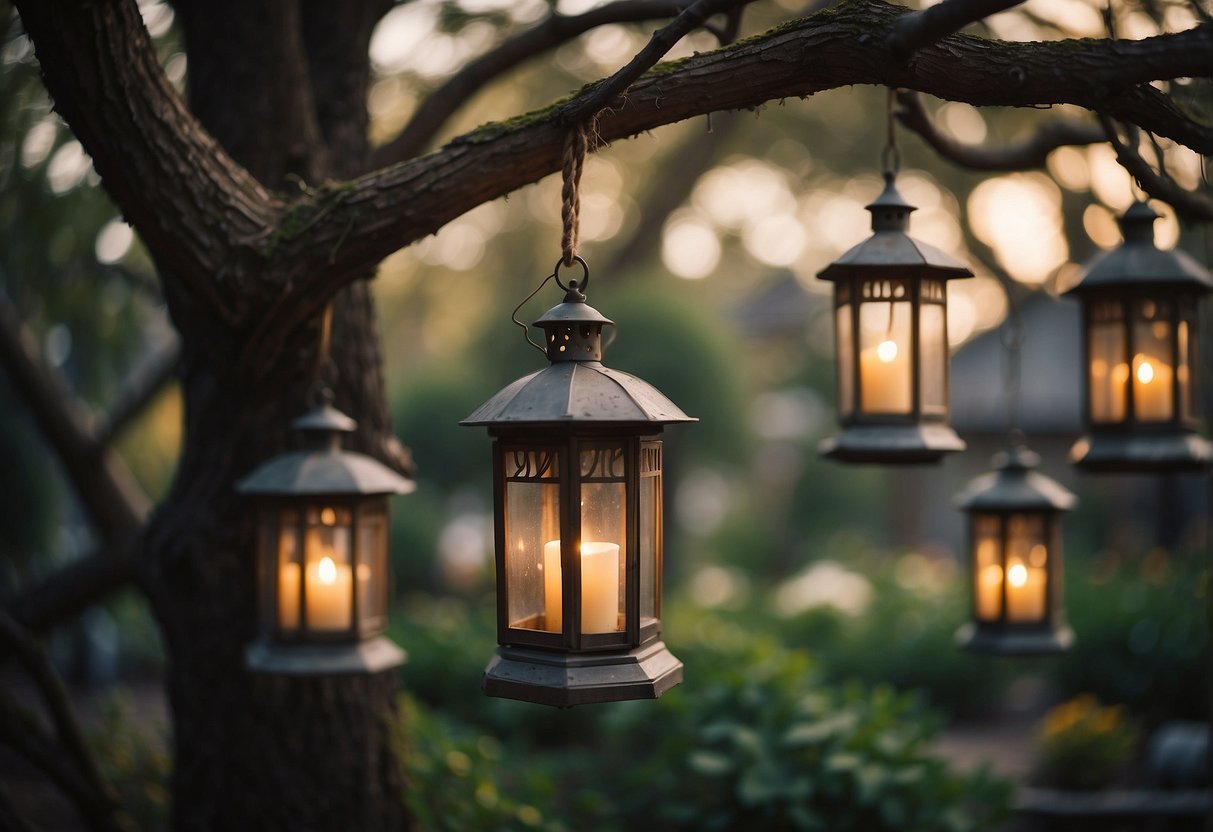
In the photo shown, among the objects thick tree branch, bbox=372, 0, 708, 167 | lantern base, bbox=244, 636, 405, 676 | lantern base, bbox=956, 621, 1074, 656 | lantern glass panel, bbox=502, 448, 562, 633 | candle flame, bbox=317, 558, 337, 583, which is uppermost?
thick tree branch, bbox=372, 0, 708, 167

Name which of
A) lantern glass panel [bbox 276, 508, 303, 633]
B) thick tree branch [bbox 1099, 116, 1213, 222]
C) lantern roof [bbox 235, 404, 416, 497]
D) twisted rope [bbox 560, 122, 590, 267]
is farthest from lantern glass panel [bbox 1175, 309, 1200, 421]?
lantern glass panel [bbox 276, 508, 303, 633]

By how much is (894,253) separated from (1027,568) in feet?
5.86

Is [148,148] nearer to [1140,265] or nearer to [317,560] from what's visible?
[317,560]

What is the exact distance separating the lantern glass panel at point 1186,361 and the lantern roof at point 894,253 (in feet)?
2.78

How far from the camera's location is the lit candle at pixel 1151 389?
3246 mm

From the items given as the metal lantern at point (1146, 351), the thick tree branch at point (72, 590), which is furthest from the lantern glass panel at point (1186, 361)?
the thick tree branch at point (72, 590)

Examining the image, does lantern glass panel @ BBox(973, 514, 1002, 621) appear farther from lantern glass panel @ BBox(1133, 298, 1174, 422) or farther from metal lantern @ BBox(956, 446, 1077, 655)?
lantern glass panel @ BBox(1133, 298, 1174, 422)

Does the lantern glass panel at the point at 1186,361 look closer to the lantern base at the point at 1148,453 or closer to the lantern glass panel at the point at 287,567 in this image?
the lantern base at the point at 1148,453

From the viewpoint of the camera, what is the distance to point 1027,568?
404cm

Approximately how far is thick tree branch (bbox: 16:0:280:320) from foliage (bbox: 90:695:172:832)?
252cm

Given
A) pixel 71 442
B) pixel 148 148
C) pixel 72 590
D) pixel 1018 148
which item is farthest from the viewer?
pixel 71 442

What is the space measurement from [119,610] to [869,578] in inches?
293

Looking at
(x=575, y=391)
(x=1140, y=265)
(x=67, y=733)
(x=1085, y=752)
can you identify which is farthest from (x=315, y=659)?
(x=1085, y=752)

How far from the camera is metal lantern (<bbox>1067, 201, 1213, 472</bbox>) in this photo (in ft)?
10.5
